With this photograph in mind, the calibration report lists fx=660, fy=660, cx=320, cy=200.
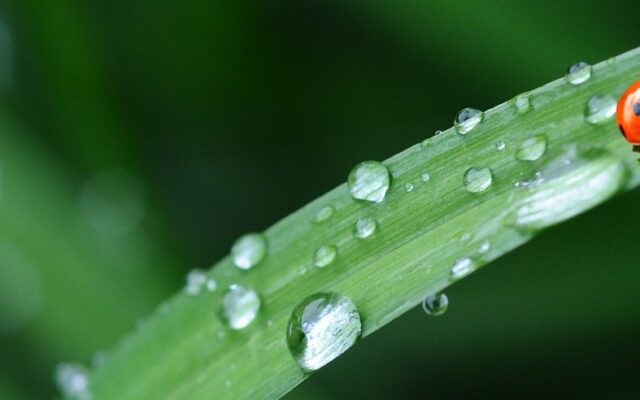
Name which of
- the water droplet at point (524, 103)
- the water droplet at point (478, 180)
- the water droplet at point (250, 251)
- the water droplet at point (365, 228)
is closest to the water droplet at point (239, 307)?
the water droplet at point (250, 251)

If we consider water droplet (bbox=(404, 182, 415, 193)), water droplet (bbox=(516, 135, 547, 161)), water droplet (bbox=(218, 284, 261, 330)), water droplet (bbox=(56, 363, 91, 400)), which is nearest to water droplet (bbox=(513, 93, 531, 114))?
water droplet (bbox=(516, 135, 547, 161))

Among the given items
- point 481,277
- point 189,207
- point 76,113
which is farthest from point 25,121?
point 481,277

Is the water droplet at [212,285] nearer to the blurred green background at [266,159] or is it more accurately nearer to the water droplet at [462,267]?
the water droplet at [462,267]

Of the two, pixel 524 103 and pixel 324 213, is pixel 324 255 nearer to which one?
pixel 324 213

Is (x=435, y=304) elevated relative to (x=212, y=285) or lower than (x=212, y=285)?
lower

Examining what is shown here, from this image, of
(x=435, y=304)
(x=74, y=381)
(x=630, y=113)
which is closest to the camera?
(x=630, y=113)

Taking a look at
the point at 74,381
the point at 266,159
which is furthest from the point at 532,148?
the point at 266,159

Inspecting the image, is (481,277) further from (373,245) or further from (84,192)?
(84,192)
